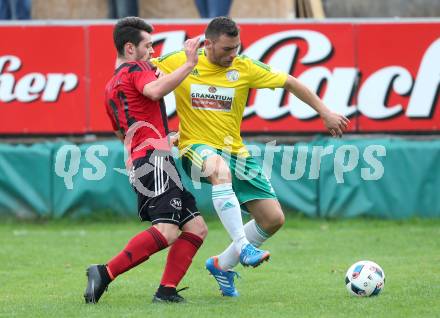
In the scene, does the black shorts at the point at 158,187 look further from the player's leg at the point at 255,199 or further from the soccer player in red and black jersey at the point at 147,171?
the player's leg at the point at 255,199

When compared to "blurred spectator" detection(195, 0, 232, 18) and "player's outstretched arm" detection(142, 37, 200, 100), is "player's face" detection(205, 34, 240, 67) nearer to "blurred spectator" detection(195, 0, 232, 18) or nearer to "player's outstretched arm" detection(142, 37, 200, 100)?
"player's outstretched arm" detection(142, 37, 200, 100)

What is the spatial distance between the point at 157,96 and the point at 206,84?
2.98 ft

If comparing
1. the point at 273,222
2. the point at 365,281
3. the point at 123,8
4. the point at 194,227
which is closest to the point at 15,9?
the point at 123,8

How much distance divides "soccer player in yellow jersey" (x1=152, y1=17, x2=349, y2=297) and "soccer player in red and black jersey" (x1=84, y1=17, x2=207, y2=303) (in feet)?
1.34

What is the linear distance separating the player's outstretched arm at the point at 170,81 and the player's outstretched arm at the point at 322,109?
1104mm

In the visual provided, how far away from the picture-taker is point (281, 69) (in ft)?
47.5

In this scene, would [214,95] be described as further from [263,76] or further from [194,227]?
[194,227]

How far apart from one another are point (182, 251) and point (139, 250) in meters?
0.39

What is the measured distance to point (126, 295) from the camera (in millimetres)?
8359

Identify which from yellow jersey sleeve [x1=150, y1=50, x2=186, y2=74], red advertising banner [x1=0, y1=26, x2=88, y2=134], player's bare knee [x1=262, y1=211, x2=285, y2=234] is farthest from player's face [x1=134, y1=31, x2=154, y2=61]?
red advertising banner [x1=0, y1=26, x2=88, y2=134]

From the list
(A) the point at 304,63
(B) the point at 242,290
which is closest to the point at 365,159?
(A) the point at 304,63

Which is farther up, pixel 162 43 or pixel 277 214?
pixel 277 214

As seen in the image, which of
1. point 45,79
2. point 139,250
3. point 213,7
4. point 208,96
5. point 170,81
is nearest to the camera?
point 170,81

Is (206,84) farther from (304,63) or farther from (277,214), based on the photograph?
(304,63)
